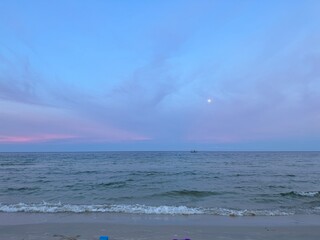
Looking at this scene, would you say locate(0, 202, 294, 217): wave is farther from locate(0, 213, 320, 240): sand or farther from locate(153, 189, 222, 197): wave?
locate(153, 189, 222, 197): wave

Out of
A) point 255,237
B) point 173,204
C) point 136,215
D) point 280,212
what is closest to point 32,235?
point 136,215

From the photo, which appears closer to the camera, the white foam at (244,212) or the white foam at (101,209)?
the white foam at (244,212)

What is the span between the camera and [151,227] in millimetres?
8734

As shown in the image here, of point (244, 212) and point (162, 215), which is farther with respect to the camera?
point (244, 212)

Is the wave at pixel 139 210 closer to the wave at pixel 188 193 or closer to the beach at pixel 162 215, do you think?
the beach at pixel 162 215

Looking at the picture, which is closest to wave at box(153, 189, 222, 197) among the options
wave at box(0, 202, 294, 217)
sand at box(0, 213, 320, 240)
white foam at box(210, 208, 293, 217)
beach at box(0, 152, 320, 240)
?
beach at box(0, 152, 320, 240)

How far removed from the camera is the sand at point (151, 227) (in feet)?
25.0

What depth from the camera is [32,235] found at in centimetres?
769

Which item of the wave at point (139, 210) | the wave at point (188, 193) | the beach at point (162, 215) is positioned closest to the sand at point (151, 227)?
the beach at point (162, 215)

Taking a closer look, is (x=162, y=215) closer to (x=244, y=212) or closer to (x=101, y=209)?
(x=101, y=209)

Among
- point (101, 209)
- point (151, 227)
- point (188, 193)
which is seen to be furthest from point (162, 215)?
point (188, 193)

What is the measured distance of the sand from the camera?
25.0ft

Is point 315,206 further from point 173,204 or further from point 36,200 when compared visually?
point 36,200

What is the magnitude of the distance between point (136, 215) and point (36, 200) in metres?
6.53
